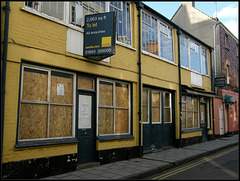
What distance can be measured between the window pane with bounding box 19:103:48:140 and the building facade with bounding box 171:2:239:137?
14225mm

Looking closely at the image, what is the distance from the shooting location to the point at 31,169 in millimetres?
6133

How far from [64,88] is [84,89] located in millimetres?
801

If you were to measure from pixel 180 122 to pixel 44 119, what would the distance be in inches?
332

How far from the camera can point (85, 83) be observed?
815 cm

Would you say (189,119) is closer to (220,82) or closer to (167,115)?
(167,115)

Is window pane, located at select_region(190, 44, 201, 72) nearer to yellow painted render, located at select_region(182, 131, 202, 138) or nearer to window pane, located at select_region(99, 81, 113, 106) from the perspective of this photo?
yellow painted render, located at select_region(182, 131, 202, 138)

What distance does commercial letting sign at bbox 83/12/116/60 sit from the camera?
24.7 ft

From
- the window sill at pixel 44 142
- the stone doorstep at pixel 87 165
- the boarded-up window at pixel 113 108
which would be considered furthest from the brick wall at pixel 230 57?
the window sill at pixel 44 142

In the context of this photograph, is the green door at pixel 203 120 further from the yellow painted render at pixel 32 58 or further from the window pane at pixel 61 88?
the window pane at pixel 61 88

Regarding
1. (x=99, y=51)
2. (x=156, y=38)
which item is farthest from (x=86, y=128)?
(x=156, y=38)

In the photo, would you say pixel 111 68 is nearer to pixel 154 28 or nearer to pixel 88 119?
pixel 88 119

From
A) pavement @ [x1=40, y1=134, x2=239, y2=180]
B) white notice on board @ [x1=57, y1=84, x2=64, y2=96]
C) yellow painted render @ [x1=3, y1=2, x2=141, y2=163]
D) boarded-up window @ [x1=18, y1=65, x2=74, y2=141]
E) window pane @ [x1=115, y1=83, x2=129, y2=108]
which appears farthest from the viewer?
window pane @ [x1=115, y1=83, x2=129, y2=108]

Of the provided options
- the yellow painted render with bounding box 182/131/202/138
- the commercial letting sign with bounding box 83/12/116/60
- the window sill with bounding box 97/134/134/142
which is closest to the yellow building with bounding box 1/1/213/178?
the window sill with bounding box 97/134/134/142

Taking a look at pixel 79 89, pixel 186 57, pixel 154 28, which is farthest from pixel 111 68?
pixel 186 57
